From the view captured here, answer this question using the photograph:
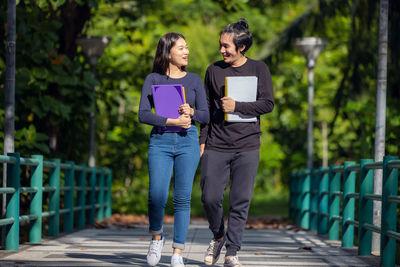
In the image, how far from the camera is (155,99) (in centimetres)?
641

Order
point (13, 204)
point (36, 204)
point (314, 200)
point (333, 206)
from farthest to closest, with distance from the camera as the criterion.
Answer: point (314, 200) < point (333, 206) < point (36, 204) < point (13, 204)

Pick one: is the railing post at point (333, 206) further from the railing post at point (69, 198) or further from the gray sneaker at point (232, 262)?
the gray sneaker at point (232, 262)

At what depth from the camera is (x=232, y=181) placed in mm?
6777

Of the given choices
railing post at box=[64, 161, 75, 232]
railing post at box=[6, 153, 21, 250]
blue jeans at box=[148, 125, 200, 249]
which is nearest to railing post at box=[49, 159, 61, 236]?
railing post at box=[64, 161, 75, 232]

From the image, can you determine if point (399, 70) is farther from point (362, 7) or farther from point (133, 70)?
point (133, 70)

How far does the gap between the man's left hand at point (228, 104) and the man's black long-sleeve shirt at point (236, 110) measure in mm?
36

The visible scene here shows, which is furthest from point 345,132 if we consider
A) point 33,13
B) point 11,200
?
point 11,200

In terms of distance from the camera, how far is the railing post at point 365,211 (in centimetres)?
854

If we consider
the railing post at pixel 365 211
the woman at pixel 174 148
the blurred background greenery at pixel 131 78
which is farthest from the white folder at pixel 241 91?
the blurred background greenery at pixel 131 78

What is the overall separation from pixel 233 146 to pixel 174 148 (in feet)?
1.81

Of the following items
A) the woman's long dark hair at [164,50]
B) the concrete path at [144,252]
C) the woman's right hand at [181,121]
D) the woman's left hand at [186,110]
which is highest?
the woman's long dark hair at [164,50]

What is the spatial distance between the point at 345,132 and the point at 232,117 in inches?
880

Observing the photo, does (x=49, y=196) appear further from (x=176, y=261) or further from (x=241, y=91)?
(x=241, y=91)

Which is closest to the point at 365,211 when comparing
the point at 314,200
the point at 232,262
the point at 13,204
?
the point at 232,262
